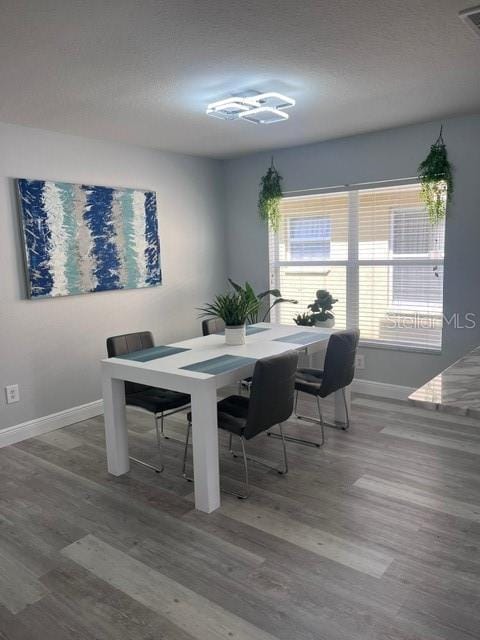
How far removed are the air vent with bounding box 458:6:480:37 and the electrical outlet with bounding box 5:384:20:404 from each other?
11.9ft

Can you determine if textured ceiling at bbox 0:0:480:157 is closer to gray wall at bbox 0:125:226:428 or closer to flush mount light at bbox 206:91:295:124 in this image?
flush mount light at bbox 206:91:295:124

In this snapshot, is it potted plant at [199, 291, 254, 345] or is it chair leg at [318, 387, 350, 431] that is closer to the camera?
potted plant at [199, 291, 254, 345]

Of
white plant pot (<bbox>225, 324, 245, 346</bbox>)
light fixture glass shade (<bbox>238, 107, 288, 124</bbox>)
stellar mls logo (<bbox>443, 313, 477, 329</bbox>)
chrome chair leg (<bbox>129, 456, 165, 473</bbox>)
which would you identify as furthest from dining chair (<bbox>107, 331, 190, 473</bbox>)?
stellar mls logo (<bbox>443, 313, 477, 329</bbox>)

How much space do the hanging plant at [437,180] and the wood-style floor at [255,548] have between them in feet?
6.13

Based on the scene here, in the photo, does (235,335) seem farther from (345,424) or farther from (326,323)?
(326,323)

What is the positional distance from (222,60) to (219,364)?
1.64 metres

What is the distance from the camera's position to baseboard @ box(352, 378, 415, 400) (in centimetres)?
456

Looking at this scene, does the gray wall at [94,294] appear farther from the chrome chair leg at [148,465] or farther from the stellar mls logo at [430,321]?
the stellar mls logo at [430,321]

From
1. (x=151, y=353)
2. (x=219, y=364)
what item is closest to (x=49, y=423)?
(x=151, y=353)

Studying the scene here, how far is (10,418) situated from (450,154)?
13.4ft

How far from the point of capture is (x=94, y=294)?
4.27 meters

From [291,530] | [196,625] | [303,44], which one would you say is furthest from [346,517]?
[303,44]

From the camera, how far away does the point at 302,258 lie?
5113mm

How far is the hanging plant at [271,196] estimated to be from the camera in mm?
5027
